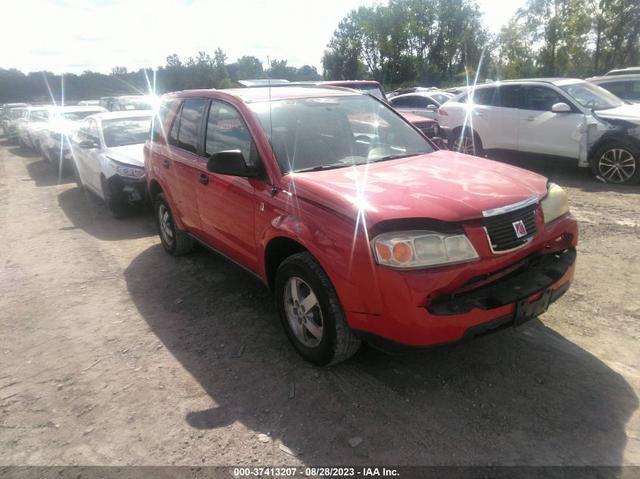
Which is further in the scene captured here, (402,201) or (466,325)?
(402,201)

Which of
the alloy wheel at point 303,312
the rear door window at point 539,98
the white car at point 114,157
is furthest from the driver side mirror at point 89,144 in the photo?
the rear door window at point 539,98

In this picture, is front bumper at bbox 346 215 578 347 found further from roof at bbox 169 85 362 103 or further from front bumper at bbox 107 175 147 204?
front bumper at bbox 107 175 147 204

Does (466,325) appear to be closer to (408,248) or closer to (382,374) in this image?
(408,248)

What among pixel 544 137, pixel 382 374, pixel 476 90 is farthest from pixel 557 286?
pixel 476 90

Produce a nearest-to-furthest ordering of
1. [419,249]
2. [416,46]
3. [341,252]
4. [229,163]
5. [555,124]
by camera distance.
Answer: [419,249], [341,252], [229,163], [555,124], [416,46]

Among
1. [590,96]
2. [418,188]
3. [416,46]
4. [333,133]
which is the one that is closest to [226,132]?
[333,133]

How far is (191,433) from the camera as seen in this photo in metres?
2.68

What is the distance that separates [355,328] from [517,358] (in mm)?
1232

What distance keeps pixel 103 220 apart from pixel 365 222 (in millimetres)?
6047

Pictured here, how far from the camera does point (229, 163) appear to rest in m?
3.23

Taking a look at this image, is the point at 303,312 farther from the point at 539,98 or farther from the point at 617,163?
the point at 539,98

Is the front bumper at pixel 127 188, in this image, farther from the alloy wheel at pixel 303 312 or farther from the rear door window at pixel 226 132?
the alloy wheel at pixel 303 312

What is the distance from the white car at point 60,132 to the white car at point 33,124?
2.16ft

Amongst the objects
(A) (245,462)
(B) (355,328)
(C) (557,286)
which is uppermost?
(C) (557,286)
